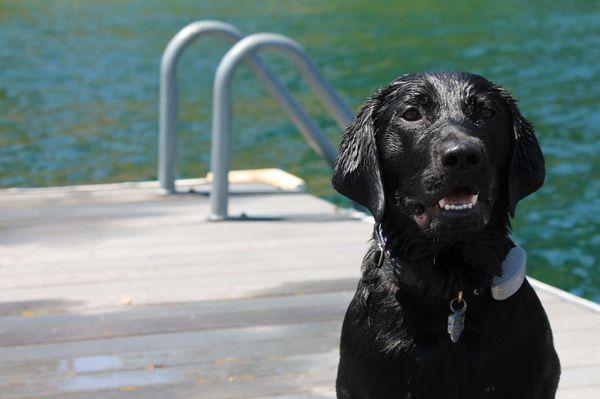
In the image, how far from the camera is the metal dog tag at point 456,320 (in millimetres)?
3717

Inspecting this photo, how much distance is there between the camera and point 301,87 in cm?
2159

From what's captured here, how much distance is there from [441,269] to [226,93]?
4353mm

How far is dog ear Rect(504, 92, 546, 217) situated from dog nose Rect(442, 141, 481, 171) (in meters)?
0.30

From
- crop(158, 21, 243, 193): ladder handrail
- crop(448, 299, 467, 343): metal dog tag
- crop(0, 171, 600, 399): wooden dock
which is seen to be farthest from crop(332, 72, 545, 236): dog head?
crop(158, 21, 243, 193): ladder handrail

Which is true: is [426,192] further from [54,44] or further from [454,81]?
[54,44]

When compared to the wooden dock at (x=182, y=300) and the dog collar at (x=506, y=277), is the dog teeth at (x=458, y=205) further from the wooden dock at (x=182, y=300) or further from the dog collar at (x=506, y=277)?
the wooden dock at (x=182, y=300)

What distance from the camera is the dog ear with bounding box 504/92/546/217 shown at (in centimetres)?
377

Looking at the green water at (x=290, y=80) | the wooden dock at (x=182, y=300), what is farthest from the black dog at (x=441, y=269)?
the green water at (x=290, y=80)

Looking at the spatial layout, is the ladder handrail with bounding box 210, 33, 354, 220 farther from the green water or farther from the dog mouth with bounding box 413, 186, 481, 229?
the dog mouth with bounding box 413, 186, 481, 229

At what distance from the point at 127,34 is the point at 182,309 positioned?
2425 centimetres

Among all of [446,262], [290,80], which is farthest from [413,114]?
[290,80]

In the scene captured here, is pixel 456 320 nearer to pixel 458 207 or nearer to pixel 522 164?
pixel 458 207

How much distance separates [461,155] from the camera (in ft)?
11.5

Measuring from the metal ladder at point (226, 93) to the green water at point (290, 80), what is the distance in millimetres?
2956
